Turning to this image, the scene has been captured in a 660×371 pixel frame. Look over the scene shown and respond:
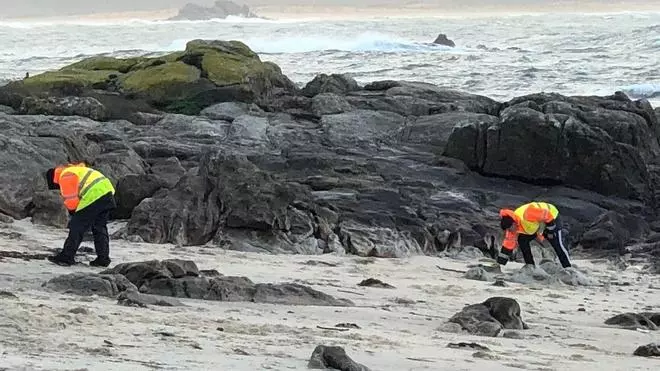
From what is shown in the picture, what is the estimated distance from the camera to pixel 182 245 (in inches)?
532

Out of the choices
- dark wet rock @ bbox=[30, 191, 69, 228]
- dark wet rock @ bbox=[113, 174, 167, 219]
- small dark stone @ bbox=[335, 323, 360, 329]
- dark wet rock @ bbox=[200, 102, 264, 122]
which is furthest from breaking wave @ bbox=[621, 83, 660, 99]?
small dark stone @ bbox=[335, 323, 360, 329]

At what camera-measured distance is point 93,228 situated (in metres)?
11.1

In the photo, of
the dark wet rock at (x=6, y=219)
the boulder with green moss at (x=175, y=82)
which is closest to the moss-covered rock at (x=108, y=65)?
the boulder with green moss at (x=175, y=82)

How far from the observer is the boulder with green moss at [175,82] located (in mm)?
24078

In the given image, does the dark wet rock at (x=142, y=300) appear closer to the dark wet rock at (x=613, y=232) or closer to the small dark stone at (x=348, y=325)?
the small dark stone at (x=348, y=325)

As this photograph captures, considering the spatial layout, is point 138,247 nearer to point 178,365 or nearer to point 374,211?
point 374,211

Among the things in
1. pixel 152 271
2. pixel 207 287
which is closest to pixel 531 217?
pixel 207 287

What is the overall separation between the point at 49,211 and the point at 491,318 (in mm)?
7137

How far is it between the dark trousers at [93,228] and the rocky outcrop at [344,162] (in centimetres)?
227

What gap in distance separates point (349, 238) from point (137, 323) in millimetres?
7146

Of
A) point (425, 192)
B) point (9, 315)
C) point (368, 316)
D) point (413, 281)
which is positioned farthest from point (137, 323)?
point (425, 192)

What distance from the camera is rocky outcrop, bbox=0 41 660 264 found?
1421 centimetres

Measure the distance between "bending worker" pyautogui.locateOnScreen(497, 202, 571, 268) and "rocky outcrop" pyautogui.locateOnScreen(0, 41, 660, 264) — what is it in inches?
48.7

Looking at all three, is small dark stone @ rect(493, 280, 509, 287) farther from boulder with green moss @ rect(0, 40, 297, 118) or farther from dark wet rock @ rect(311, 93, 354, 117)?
boulder with green moss @ rect(0, 40, 297, 118)
